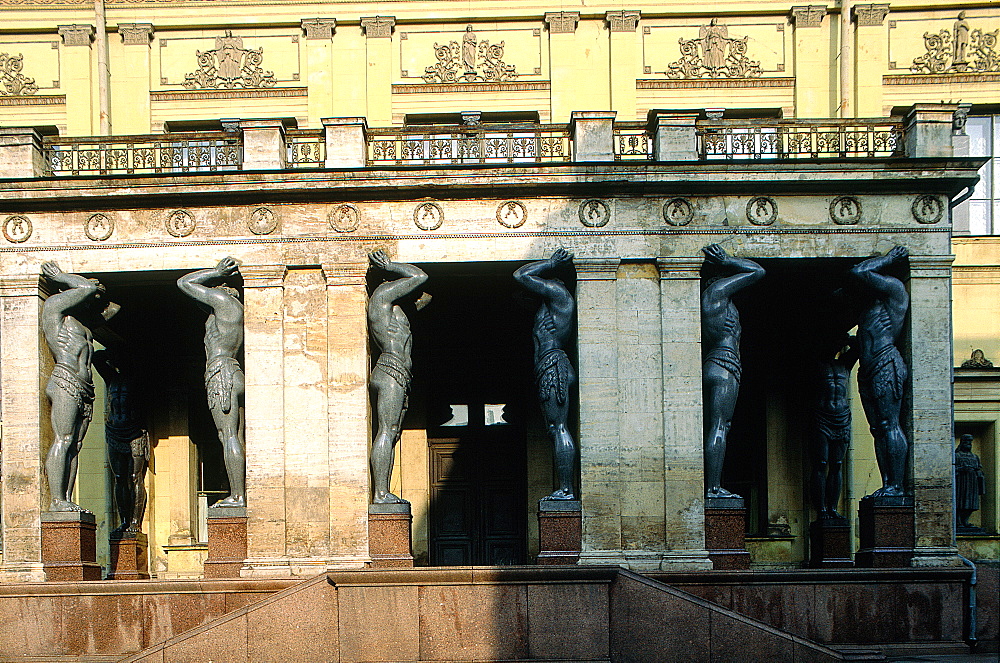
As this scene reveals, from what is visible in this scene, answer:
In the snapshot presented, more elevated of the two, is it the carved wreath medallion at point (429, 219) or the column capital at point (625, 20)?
the column capital at point (625, 20)

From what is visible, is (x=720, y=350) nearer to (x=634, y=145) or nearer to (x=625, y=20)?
(x=634, y=145)

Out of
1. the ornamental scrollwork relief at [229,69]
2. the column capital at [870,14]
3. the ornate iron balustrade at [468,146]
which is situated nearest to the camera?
the ornate iron balustrade at [468,146]

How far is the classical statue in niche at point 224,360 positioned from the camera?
65.7ft

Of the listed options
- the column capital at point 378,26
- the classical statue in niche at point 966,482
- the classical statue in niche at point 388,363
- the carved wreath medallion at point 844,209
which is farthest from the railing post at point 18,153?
the classical statue in niche at point 966,482

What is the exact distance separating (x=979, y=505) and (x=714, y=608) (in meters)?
11.2

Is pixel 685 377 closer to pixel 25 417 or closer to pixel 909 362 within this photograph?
pixel 909 362

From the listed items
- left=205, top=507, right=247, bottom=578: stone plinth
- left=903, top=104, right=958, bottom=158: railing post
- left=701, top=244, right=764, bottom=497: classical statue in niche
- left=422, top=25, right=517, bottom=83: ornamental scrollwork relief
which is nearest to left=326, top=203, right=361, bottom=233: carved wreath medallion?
left=205, top=507, right=247, bottom=578: stone plinth

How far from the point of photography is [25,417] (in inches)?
795

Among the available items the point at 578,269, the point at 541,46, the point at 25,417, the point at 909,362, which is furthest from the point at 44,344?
the point at 909,362

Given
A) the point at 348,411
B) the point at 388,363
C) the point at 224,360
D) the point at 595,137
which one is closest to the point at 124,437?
the point at 224,360

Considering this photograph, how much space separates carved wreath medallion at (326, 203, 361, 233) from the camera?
805 inches

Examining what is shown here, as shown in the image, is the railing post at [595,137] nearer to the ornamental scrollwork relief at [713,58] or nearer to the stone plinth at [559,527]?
the stone plinth at [559,527]

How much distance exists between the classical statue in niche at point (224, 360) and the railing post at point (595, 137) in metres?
5.77

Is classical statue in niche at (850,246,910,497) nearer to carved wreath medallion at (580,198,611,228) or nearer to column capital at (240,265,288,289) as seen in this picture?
carved wreath medallion at (580,198,611,228)
